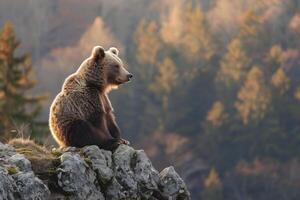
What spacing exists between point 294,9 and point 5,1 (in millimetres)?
29946

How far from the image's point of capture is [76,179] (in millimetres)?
14648

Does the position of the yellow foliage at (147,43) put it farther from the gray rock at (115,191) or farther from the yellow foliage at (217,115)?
the gray rock at (115,191)

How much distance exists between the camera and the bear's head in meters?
17.4

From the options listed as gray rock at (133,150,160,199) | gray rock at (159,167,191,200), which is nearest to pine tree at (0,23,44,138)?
gray rock at (159,167,191,200)

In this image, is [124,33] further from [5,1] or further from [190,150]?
[190,150]

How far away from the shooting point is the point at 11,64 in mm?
43312

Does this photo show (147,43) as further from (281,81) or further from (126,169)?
(126,169)

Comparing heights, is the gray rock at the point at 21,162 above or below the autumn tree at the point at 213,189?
below

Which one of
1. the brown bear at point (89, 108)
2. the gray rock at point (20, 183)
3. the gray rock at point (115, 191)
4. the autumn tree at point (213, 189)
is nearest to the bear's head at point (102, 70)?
the brown bear at point (89, 108)

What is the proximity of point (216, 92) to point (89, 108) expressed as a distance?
3039 inches

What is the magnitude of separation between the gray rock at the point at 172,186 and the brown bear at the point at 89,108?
95cm

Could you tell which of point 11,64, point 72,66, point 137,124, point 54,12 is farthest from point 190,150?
point 11,64

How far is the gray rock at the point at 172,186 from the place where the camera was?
16234 millimetres

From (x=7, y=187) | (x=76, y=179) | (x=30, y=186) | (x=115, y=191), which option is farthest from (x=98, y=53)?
(x=7, y=187)
